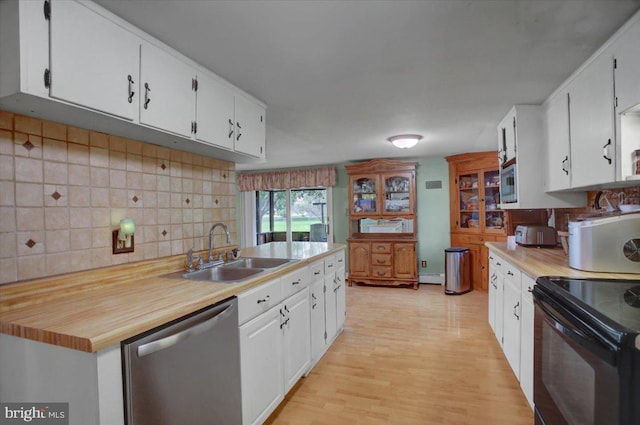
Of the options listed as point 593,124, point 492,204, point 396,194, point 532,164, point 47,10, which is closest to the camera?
point 47,10

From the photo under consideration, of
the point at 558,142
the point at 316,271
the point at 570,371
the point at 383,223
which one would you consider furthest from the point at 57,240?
the point at 383,223

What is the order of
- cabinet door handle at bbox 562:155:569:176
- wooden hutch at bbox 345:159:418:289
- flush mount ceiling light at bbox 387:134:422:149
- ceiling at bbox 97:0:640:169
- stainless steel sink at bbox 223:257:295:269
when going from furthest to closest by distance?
wooden hutch at bbox 345:159:418:289
flush mount ceiling light at bbox 387:134:422:149
stainless steel sink at bbox 223:257:295:269
cabinet door handle at bbox 562:155:569:176
ceiling at bbox 97:0:640:169

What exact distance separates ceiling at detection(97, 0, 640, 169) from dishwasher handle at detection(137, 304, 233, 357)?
4.45ft

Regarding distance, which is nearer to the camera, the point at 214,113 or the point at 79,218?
the point at 79,218

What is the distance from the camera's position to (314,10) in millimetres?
1377

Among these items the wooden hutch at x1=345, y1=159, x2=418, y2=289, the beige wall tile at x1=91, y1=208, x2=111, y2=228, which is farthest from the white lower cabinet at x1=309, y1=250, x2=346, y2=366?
the wooden hutch at x1=345, y1=159, x2=418, y2=289

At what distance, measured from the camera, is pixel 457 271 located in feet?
15.0

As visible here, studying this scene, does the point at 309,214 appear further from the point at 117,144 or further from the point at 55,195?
the point at 55,195

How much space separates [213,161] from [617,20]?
8.20 ft

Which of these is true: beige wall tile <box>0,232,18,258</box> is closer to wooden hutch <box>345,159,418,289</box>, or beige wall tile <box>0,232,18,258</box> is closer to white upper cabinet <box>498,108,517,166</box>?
white upper cabinet <box>498,108,517,166</box>

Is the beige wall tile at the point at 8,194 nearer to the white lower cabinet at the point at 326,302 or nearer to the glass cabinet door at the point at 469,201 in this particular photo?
the white lower cabinet at the point at 326,302

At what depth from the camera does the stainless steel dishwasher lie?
3.42 feet

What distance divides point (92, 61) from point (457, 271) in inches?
183

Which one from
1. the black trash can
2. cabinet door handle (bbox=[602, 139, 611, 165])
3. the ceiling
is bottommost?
the black trash can
